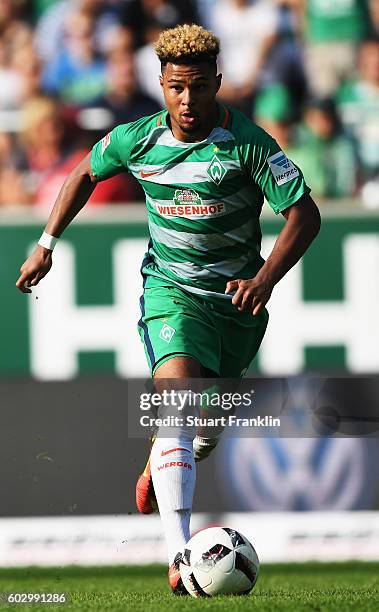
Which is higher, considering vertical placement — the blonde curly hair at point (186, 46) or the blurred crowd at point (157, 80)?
the blonde curly hair at point (186, 46)

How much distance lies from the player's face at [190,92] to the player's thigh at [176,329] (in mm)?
776

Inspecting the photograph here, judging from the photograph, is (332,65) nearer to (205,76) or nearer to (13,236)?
(13,236)

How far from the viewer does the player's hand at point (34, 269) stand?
18.1ft

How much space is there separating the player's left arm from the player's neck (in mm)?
487

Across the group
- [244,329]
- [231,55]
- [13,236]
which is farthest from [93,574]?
[231,55]

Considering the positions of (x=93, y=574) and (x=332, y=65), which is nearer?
(x=93, y=574)

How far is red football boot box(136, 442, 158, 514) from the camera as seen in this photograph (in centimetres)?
581

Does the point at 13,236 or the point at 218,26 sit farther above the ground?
the point at 218,26

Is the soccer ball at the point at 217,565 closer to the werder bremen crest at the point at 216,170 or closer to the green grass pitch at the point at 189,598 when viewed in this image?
the green grass pitch at the point at 189,598

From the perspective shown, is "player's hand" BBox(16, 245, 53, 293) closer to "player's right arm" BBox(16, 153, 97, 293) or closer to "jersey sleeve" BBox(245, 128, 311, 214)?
"player's right arm" BBox(16, 153, 97, 293)

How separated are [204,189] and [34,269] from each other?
90 centimetres

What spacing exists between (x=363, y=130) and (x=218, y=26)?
167 centimetres

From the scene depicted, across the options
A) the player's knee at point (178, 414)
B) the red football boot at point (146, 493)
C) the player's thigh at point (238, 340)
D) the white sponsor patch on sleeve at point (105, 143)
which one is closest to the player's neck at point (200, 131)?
the white sponsor patch on sleeve at point (105, 143)

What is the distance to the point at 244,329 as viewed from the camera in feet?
18.8
